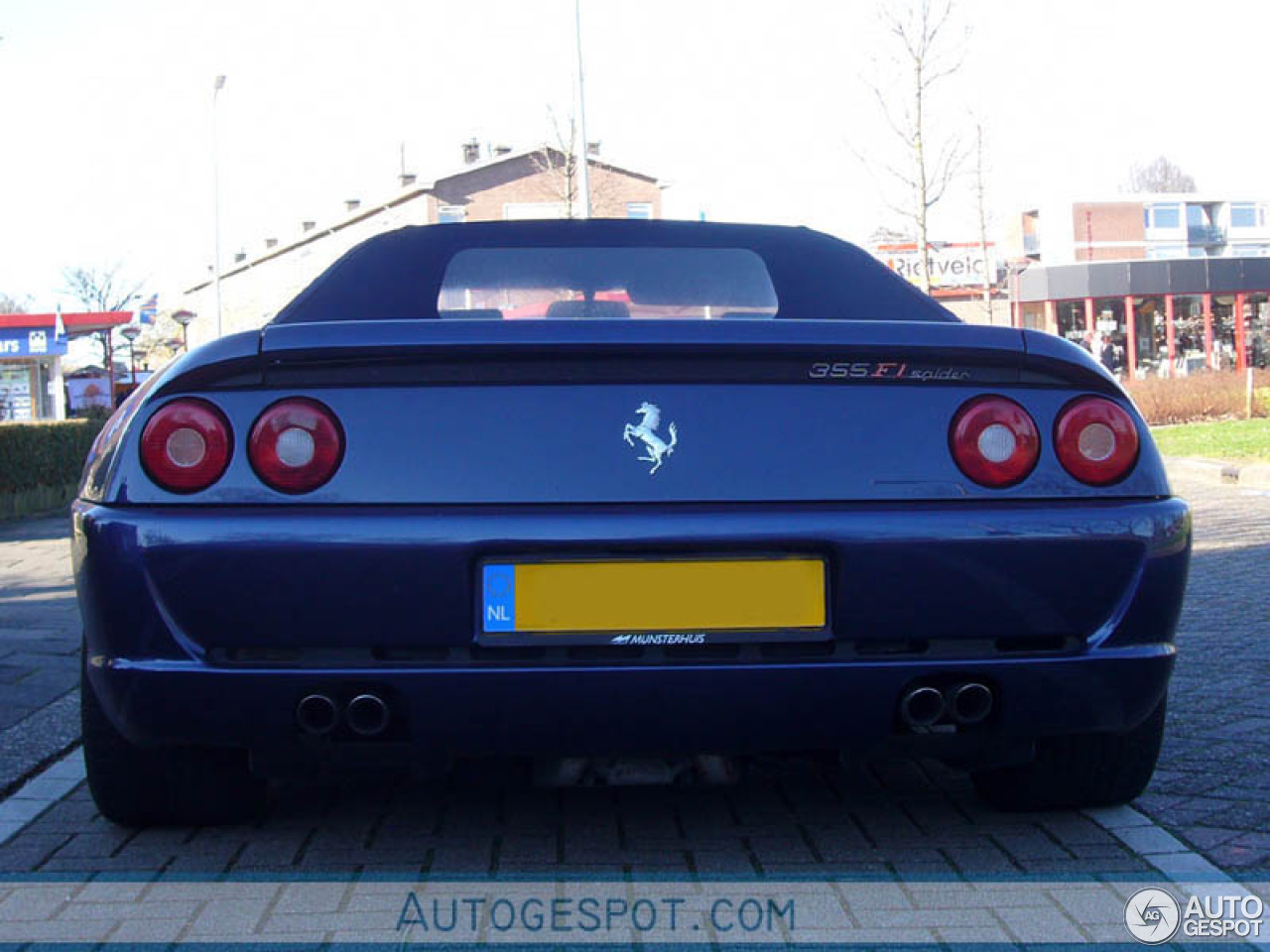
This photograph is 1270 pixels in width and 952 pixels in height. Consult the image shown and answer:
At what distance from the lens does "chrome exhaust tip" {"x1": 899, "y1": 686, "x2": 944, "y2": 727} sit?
2.75m

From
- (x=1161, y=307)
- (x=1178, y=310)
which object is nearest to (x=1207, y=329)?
(x=1178, y=310)

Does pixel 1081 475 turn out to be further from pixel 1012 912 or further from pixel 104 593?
pixel 104 593

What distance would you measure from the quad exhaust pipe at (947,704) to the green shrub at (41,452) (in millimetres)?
13452

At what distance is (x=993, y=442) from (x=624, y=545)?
2.38 ft

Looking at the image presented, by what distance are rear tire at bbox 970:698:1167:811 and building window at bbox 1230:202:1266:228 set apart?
90.9 metres

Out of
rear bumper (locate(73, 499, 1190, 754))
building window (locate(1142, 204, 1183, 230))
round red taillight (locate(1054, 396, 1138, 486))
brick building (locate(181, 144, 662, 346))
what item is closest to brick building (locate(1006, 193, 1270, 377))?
brick building (locate(181, 144, 662, 346))

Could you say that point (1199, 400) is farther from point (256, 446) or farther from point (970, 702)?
point (256, 446)

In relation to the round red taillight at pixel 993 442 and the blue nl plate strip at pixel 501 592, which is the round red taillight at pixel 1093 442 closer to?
the round red taillight at pixel 993 442

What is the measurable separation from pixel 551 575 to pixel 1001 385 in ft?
3.05

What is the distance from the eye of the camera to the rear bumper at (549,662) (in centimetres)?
269

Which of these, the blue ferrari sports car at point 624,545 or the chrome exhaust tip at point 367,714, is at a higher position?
the blue ferrari sports car at point 624,545

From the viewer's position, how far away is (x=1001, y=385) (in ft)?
9.43

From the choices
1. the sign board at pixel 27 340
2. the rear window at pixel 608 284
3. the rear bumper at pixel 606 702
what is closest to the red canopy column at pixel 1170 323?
the sign board at pixel 27 340

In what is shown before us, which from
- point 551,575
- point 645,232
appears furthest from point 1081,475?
point 645,232
